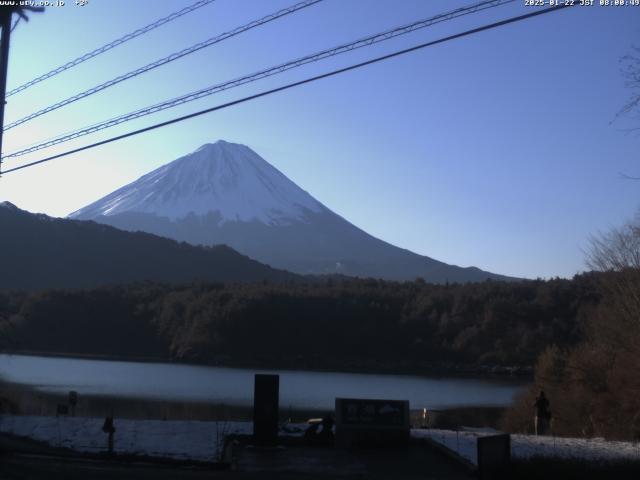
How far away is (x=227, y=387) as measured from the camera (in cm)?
4581

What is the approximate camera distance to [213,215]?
163m

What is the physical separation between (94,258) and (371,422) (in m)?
100

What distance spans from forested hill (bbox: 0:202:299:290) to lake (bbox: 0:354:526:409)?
136 feet

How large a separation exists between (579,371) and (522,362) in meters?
47.0

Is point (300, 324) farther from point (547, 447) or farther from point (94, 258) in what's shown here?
point (547, 447)

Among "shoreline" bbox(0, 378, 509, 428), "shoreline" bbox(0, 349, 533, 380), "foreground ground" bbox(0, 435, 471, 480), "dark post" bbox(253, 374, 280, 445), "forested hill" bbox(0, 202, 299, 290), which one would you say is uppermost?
"forested hill" bbox(0, 202, 299, 290)

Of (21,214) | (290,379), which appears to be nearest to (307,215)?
(21,214)

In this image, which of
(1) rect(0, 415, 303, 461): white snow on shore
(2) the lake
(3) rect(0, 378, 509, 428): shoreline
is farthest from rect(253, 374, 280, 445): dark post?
(2) the lake

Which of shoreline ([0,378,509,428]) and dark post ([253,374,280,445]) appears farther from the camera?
shoreline ([0,378,509,428])

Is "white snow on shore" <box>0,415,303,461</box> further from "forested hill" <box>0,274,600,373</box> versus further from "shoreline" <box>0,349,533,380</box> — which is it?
"forested hill" <box>0,274,600,373</box>

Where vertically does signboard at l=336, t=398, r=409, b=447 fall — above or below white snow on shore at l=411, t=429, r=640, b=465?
above

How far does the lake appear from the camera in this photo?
3872 centimetres

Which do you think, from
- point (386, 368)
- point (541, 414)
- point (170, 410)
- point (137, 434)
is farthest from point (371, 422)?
point (386, 368)

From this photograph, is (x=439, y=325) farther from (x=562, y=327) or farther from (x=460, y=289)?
(x=562, y=327)
